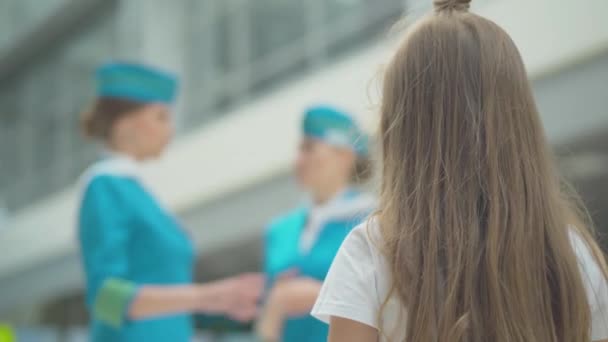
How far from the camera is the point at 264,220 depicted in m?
9.09

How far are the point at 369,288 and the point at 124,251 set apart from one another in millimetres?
1135

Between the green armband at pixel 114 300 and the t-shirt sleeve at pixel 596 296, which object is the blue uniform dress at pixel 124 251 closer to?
the green armband at pixel 114 300

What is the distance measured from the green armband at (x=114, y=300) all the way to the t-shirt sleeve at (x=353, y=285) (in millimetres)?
1005

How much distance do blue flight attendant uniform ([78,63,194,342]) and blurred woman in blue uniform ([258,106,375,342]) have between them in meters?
0.25

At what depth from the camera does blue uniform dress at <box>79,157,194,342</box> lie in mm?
2041

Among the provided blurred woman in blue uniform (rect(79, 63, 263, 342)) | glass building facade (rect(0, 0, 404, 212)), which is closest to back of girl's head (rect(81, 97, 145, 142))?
blurred woman in blue uniform (rect(79, 63, 263, 342))

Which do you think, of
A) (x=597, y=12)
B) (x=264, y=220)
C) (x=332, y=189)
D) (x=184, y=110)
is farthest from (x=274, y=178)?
(x=332, y=189)

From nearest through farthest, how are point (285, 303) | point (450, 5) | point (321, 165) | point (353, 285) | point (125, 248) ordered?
point (353, 285) < point (450, 5) < point (125, 248) < point (285, 303) < point (321, 165)

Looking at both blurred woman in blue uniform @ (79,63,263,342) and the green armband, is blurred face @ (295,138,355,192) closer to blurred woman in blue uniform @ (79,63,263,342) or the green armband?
blurred woman in blue uniform @ (79,63,263,342)

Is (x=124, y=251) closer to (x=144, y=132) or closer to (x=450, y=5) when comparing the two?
(x=144, y=132)

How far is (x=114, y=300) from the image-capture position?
201cm

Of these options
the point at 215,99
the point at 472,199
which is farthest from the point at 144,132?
the point at 215,99

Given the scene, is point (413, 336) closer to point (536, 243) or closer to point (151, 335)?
point (536, 243)

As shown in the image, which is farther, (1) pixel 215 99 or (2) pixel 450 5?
(1) pixel 215 99
